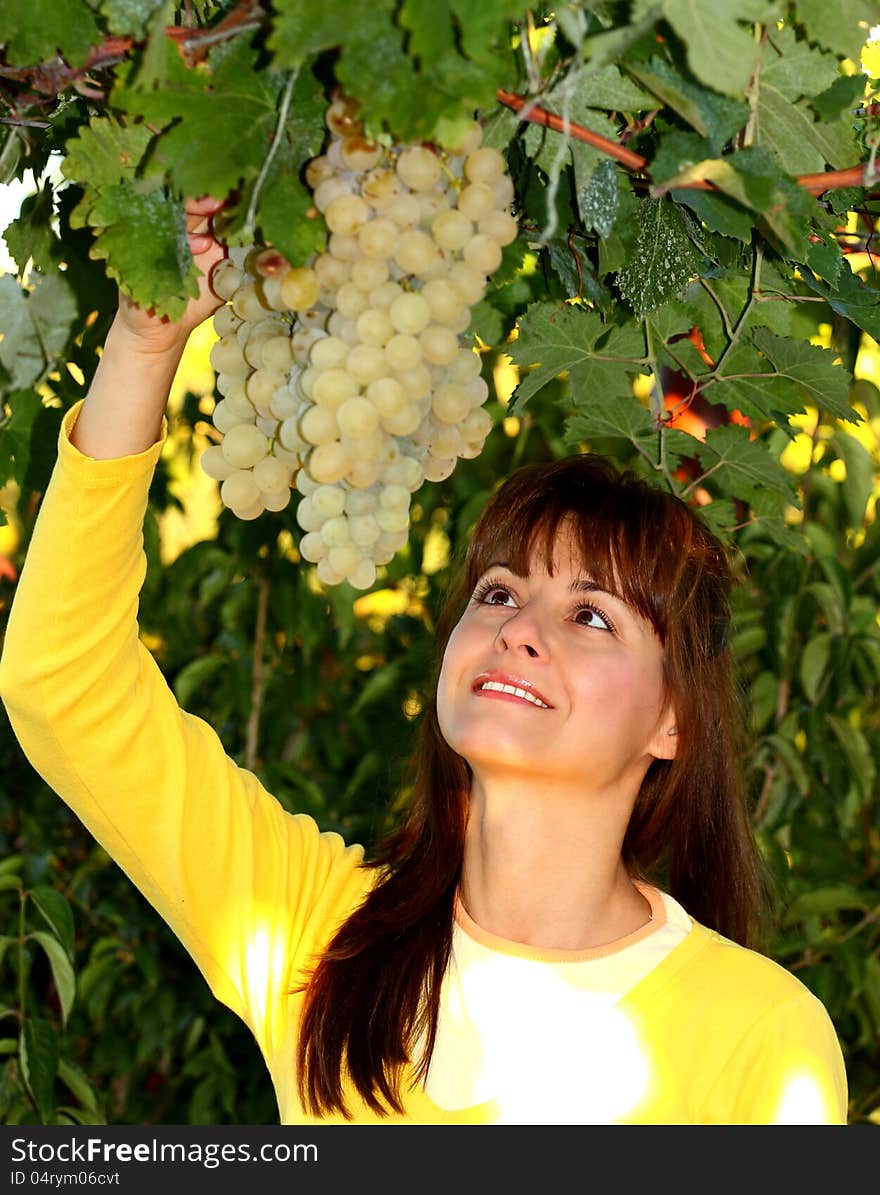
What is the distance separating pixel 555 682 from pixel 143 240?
1.48 ft

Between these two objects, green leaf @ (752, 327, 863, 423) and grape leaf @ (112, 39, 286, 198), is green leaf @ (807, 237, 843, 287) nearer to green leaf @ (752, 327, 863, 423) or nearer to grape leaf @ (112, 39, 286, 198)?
green leaf @ (752, 327, 863, 423)

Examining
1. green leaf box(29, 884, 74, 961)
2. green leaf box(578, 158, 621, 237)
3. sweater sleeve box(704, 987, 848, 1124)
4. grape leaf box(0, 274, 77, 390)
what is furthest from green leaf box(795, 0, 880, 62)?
green leaf box(29, 884, 74, 961)

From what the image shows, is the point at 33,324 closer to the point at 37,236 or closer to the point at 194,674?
the point at 37,236

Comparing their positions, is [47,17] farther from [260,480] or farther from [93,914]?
[93,914]

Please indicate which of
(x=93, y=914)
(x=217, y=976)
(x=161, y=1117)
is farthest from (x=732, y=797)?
(x=161, y=1117)

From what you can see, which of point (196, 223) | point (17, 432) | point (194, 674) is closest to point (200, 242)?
point (196, 223)

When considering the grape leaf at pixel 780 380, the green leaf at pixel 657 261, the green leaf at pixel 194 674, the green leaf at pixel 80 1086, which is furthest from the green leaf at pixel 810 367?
the green leaf at pixel 80 1086

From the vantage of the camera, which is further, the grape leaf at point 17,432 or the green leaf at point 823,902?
the green leaf at point 823,902

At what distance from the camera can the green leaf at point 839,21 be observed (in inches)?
22.2

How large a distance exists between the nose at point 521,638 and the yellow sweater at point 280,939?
0.21 metres

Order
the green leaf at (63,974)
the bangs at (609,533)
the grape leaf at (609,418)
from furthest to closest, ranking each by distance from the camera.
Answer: the green leaf at (63,974) → the bangs at (609,533) → the grape leaf at (609,418)

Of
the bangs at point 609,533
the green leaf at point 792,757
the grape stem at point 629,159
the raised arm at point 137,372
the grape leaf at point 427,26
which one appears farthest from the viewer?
the green leaf at point 792,757

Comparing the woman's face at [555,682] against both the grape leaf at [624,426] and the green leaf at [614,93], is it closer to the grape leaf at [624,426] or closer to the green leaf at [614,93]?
the grape leaf at [624,426]

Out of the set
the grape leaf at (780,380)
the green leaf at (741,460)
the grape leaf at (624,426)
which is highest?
the grape leaf at (780,380)
